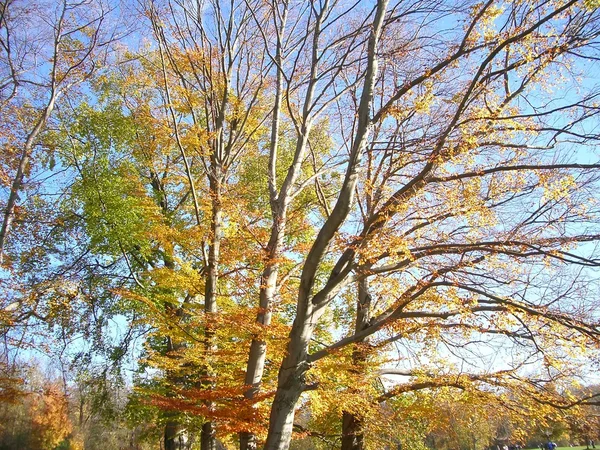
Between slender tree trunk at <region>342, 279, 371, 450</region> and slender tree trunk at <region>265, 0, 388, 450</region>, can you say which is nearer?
slender tree trunk at <region>265, 0, 388, 450</region>

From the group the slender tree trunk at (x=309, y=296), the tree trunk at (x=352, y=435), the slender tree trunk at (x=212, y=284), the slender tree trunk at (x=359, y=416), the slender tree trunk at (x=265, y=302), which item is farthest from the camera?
the tree trunk at (x=352, y=435)

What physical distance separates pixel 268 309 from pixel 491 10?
5350 mm

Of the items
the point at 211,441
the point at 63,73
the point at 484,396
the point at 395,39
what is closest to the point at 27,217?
the point at 63,73

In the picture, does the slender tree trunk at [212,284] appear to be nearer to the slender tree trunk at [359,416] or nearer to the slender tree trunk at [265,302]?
the slender tree trunk at [265,302]

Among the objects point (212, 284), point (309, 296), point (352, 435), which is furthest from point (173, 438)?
point (309, 296)

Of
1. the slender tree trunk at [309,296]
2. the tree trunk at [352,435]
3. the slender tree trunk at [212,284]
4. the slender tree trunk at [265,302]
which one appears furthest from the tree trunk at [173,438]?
the slender tree trunk at [309,296]

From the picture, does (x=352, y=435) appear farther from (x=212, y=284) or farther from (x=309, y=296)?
(x=309, y=296)

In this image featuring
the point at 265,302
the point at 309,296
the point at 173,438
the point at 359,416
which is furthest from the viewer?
the point at 173,438

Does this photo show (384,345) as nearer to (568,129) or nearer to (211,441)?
(211,441)

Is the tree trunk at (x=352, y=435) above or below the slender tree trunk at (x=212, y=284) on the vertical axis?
below

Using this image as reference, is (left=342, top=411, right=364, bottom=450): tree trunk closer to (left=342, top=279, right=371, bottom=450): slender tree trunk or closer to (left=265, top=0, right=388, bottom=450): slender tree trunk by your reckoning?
(left=342, top=279, right=371, bottom=450): slender tree trunk

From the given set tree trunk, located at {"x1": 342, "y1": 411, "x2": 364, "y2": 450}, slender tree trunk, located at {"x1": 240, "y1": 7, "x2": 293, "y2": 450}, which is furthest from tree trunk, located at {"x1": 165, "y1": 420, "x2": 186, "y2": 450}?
slender tree trunk, located at {"x1": 240, "y1": 7, "x2": 293, "y2": 450}

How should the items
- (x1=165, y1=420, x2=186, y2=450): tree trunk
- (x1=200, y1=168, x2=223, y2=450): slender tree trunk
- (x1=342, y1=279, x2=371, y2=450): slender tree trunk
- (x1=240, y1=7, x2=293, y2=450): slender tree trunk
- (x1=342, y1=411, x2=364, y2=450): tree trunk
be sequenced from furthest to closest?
(x1=165, y1=420, x2=186, y2=450): tree trunk, (x1=342, y1=411, x2=364, y2=450): tree trunk, (x1=342, y1=279, x2=371, y2=450): slender tree trunk, (x1=200, y1=168, x2=223, y2=450): slender tree trunk, (x1=240, y1=7, x2=293, y2=450): slender tree trunk

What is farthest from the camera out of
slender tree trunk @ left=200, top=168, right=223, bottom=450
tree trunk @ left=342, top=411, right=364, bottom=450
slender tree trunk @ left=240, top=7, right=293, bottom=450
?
tree trunk @ left=342, top=411, right=364, bottom=450
